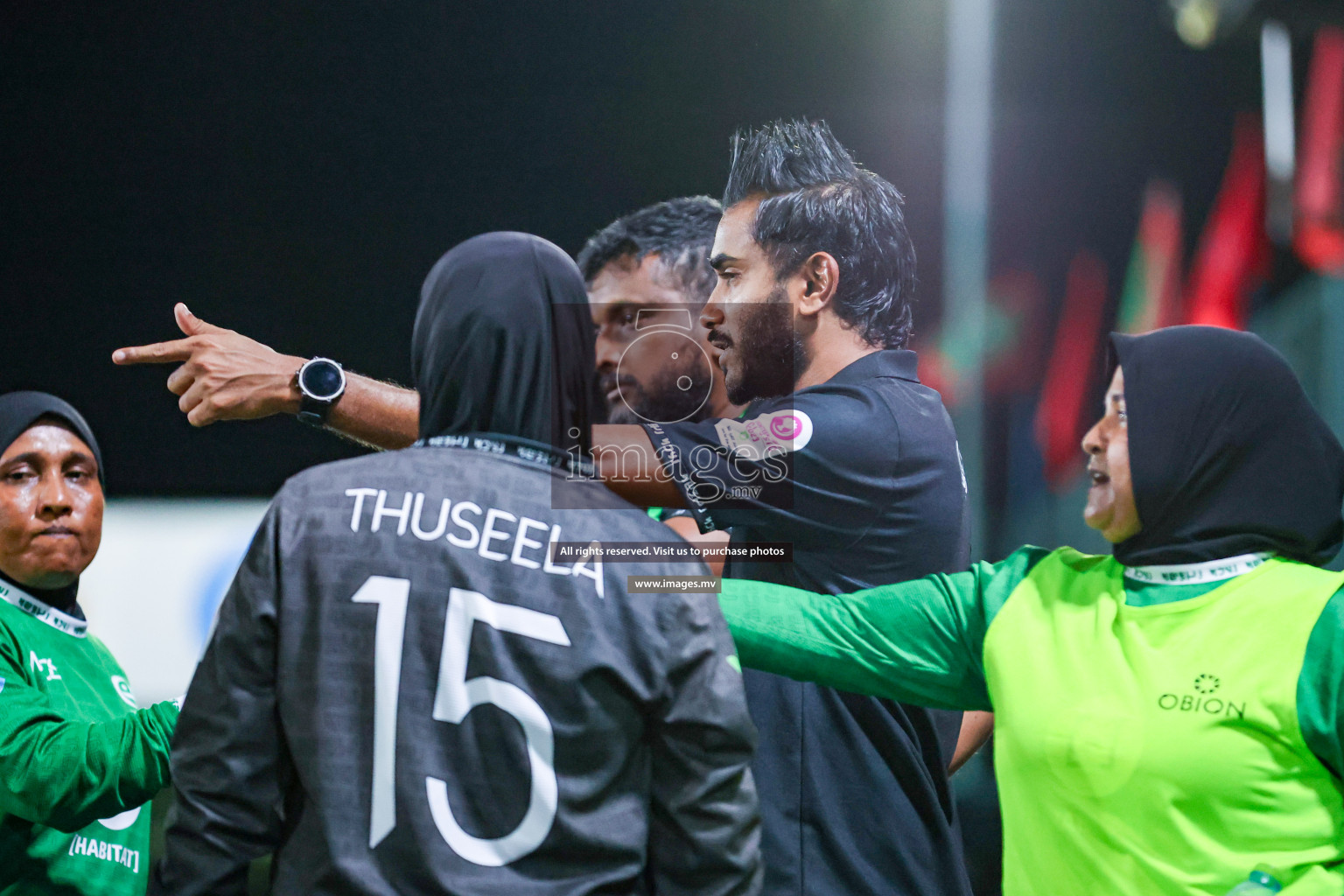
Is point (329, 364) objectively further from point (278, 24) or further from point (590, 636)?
point (278, 24)

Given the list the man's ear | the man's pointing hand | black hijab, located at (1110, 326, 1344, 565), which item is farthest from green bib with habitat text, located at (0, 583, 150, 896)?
black hijab, located at (1110, 326, 1344, 565)

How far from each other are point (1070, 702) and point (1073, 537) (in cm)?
461

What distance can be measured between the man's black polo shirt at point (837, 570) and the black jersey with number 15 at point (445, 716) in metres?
0.43

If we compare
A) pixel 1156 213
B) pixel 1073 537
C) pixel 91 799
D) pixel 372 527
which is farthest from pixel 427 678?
pixel 1073 537

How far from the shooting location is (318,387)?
1.75 meters

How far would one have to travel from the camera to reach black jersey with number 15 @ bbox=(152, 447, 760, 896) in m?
1.18

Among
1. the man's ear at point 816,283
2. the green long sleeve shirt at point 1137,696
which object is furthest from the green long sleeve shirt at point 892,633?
the man's ear at point 816,283

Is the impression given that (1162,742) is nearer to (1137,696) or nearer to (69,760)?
(1137,696)

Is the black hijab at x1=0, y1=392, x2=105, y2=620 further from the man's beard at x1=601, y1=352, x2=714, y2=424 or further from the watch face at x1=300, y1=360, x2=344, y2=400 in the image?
the man's beard at x1=601, y1=352, x2=714, y2=424

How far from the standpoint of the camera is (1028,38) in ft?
11.6

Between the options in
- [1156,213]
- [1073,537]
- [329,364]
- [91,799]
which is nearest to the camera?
[91,799]

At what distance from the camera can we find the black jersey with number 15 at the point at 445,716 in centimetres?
118

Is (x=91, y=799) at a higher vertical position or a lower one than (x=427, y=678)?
lower

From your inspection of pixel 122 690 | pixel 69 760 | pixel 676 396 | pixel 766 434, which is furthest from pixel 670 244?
pixel 69 760
